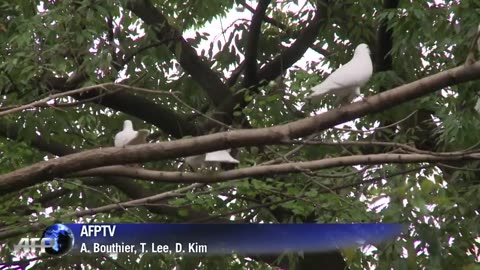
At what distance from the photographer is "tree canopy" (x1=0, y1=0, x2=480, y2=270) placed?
414cm

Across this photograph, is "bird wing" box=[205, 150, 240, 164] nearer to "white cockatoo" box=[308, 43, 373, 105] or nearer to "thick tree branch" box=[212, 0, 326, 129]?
"white cockatoo" box=[308, 43, 373, 105]

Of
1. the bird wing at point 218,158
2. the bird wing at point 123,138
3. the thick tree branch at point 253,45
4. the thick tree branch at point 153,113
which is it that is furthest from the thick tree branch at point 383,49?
the bird wing at point 218,158

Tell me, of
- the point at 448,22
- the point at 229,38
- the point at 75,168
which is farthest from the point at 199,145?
the point at 229,38

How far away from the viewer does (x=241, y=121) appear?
22.5 ft

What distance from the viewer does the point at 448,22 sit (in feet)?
19.2

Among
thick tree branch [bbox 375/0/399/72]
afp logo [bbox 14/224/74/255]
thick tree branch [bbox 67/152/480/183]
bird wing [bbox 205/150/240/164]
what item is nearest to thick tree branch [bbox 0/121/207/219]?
afp logo [bbox 14/224/74/255]

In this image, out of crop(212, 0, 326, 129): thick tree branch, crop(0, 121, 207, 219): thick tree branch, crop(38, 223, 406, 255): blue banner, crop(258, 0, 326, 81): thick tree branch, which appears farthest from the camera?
crop(258, 0, 326, 81): thick tree branch

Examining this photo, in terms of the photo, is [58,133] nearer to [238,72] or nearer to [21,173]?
[238,72]

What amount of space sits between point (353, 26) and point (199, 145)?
13.3 ft

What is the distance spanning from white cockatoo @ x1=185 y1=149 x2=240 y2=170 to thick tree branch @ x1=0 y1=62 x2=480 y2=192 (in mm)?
655

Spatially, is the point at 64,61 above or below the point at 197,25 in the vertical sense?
below

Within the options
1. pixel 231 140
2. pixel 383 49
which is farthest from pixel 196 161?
pixel 383 49

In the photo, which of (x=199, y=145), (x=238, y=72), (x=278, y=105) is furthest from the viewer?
(x=238, y=72)

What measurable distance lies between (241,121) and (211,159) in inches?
98.4
